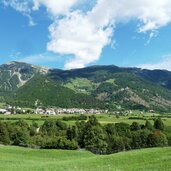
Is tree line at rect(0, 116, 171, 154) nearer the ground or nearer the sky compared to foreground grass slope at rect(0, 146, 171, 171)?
nearer the ground

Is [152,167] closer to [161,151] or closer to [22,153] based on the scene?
[161,151]

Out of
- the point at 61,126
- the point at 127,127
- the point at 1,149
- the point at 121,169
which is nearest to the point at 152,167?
the point at 121,169

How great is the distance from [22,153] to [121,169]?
33.1m

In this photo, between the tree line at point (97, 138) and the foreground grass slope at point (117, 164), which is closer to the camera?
the foreground grass slope at point (117, 164)

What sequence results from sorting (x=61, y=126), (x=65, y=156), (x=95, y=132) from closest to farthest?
(x=65, y=156) → (x=95, y=132) → (x=61, y=126)

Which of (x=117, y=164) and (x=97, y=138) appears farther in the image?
(x=97, y=138)

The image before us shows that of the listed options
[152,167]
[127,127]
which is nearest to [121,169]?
[152,167]

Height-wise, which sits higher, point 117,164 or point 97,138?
point 117,164

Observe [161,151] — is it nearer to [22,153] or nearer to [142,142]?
[22,153]

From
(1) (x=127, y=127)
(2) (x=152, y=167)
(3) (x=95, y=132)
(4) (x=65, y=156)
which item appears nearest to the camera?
(2) (x=152, y=167)

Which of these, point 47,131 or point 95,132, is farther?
point 47,131

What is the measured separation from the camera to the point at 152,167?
31750 millimetres

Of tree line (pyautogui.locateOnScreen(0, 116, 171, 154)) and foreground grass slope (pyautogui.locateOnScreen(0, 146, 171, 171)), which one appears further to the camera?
tree line (pyautogui.locateOnScreen(0, 116, 171, 154))

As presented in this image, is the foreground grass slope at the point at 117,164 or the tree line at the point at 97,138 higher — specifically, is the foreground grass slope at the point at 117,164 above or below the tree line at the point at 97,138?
above
